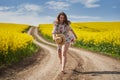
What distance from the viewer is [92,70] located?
1315 cm

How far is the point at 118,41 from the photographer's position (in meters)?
25.0

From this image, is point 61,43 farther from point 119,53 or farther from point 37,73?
point 119,53

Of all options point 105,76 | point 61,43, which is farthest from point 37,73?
point 105,76

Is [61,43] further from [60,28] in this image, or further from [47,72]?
[47,72]

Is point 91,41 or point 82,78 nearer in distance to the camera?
point 82,78

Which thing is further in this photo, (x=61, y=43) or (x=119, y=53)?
(x=119, y=53)

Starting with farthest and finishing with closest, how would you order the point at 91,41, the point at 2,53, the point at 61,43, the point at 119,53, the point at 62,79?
the point at 91,41 → the point at 119,53 → the point at 2,53 → the point at 61,43 → the point at 62,79

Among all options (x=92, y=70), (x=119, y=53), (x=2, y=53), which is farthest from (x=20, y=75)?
(x=119, y=53)

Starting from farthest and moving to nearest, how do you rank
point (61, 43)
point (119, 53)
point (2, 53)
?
1. point (119, 53)
2. point (2, 53)
3. point (61, 43)

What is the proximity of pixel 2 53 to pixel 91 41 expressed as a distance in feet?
64.8

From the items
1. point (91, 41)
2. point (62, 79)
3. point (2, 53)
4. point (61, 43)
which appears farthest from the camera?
point (91, 41)

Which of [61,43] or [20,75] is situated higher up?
[61,43]

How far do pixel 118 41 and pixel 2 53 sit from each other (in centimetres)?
1160

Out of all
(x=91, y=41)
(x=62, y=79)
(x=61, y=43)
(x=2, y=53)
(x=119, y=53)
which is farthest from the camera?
(x=91, y=41)
